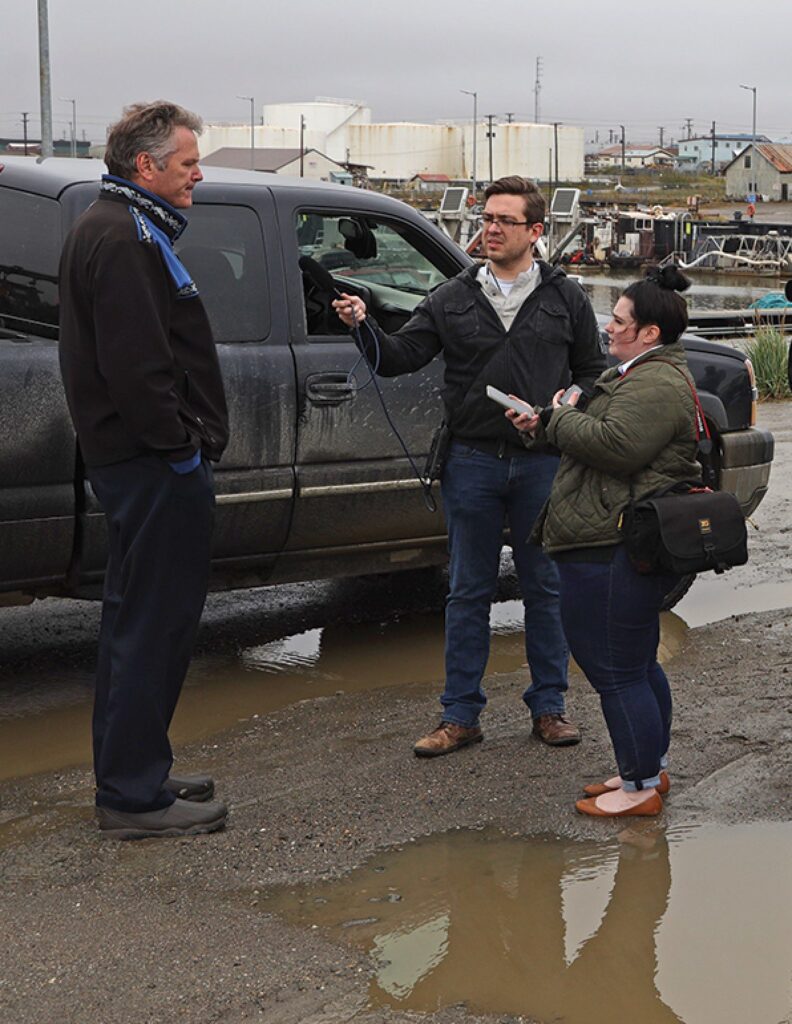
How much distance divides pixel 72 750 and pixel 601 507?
7.25 ft

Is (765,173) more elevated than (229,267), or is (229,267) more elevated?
(765,173)

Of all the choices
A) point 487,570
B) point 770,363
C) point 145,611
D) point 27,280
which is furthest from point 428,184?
point 145,611

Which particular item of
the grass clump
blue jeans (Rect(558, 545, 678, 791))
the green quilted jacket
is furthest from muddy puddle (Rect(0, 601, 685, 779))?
the grass clump

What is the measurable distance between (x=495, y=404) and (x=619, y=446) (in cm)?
85

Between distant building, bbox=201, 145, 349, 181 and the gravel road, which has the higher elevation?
distant building, bbox=201, 145, 349, 181

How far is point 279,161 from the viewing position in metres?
101

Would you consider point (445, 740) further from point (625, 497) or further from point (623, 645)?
point (625, 497)

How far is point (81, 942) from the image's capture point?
143 inches

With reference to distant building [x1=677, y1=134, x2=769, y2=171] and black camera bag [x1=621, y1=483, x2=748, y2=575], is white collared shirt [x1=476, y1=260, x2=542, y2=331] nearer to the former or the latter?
black camera bag [x1=621, y1=483, x2=748, y2=575]

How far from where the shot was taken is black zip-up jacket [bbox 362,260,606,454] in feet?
16.3

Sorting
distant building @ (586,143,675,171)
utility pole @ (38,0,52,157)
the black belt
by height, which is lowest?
the black belt

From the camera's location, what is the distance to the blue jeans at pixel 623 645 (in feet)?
14.0

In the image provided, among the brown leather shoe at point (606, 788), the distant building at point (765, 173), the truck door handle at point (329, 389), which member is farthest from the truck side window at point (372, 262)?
the distant building at point (765, 173)

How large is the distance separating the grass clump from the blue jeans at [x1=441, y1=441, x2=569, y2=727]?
10413 millimetres
